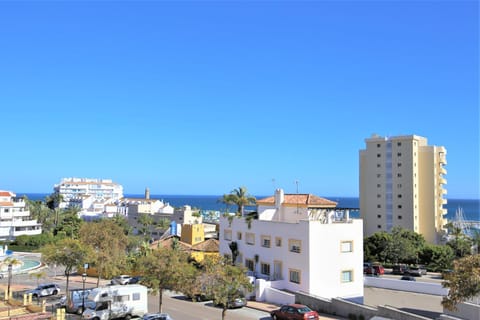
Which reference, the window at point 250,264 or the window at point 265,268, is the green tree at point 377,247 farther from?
the window at point 265,268

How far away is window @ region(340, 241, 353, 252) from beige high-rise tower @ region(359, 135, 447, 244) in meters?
72.2

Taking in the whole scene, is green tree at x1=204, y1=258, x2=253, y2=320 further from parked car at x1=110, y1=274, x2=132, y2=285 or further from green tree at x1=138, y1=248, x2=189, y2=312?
parked car at x1=110, y1=274, x2=132, y2=285

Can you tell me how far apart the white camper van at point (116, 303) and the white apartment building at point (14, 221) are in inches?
3096

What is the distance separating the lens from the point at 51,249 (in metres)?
35.2

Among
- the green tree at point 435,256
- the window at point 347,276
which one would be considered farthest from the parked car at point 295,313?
the green tree at point 435,256

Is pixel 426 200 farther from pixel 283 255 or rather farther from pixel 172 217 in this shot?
pixel 283 255

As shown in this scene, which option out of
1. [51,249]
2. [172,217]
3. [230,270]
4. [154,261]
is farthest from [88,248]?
[172,217]

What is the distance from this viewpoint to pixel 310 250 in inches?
1492

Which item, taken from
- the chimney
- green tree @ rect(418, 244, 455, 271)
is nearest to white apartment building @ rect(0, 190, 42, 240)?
the chimney

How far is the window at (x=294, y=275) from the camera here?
38.9 m

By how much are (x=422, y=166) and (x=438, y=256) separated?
42625 mm

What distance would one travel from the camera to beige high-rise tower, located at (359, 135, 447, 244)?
107 meters

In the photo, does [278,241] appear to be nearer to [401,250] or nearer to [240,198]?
[240,198]

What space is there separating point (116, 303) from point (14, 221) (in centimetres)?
8115
